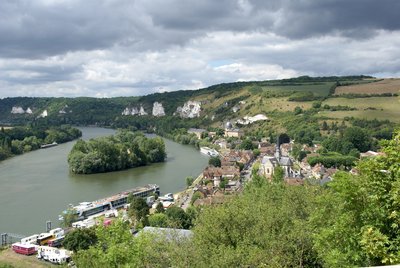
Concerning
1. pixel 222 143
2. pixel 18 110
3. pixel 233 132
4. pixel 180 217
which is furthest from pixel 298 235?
pixel 18 110

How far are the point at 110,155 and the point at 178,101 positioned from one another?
2967 inches

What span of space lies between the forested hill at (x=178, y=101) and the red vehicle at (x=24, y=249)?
64.2 meters

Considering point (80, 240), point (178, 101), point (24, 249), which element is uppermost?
point (178, 101)

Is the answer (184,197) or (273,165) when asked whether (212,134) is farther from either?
(184,197)

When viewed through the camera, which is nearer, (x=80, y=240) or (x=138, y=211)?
(x=80, y=240)

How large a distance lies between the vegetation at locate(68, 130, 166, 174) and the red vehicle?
69.1ft

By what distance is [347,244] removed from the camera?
6.43 metres

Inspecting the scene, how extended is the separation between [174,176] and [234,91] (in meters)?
65.5

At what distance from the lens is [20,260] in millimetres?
19188

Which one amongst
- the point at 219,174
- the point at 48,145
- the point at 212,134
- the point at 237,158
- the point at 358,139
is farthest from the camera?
the point at 212,134

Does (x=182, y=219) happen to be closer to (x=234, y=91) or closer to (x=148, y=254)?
(x=148, y=254)

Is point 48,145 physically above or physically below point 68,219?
below

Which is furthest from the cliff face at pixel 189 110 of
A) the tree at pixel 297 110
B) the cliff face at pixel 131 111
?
the tree at pixel 297 110

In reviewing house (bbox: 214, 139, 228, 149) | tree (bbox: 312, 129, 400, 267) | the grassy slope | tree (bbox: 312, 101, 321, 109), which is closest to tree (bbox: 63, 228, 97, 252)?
tree (bbox: 312, 129, 400, 267)
